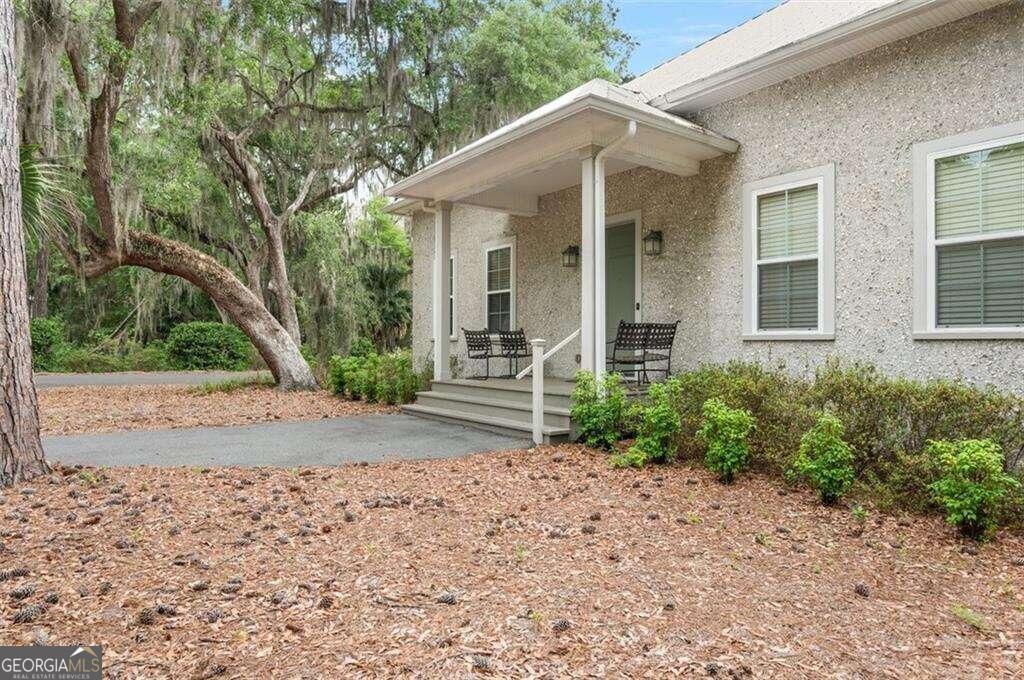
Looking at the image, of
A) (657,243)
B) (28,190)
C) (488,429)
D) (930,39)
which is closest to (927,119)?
(930,39)

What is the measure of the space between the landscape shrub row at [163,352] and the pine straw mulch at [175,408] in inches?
281

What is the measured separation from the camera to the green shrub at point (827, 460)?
13.5 feet

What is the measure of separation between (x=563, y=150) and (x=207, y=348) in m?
17.0

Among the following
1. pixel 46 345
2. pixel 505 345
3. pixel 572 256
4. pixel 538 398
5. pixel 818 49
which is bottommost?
pixel 538 398

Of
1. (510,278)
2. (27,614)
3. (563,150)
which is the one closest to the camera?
(27,614)

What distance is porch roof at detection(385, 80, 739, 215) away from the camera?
5.98 meters

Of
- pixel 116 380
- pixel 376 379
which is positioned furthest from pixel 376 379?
pixel 116 380

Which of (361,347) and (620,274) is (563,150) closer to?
(620,274)

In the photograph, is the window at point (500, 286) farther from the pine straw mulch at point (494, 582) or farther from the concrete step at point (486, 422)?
the pine straw mulch at point (494, 582)

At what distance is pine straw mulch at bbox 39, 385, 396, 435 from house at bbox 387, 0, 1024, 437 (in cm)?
198

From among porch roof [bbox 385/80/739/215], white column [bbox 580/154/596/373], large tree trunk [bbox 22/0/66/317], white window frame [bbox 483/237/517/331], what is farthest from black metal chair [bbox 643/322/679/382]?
large tree trunk [bbox 22/0/66/317]

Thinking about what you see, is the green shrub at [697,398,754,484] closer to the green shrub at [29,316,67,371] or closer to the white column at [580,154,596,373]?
the white column at [580,154,596,373]

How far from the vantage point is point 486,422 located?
722 cm

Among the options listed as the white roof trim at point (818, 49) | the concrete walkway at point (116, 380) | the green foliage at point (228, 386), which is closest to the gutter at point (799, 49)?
the white roof trim at point (818, 49)
